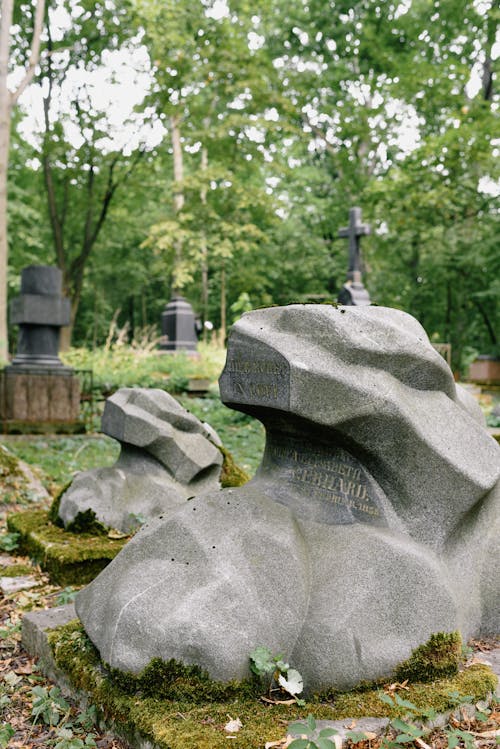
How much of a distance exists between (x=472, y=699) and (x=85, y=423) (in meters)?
8.93

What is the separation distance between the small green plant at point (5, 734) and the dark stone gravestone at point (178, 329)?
15.7 metres

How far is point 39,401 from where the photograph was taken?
10945mm

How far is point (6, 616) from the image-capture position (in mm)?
4328

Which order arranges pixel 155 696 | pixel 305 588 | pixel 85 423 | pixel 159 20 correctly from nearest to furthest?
1. pixel 155 696
2. pixel 305 588
3. pixel 85 423
4. pixel 159 20

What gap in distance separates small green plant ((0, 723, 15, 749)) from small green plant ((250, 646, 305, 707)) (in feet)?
3.47

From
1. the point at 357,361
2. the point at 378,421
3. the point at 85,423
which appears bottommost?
the point at 85,423

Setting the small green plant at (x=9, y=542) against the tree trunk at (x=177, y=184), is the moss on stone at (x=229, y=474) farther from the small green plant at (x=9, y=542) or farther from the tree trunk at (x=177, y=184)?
the tree trunk at (x=177, y=184)

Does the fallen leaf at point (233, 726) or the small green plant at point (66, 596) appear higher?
the fallen leaf at point (233, 726)

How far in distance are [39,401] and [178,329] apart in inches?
319

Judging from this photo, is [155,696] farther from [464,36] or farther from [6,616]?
[464,36]

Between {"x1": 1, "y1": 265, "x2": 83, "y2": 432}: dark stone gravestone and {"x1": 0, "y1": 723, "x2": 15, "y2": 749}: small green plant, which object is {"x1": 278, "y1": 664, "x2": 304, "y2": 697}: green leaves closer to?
{"x1": 0, "y1": 723, "x2": 15, "y2": 749}: small green plant

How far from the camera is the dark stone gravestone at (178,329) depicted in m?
18.7

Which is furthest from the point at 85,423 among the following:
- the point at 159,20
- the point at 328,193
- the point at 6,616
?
the point at 328,193

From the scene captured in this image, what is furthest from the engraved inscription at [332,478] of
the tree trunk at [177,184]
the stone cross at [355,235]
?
the tree trunk at [177,184]
